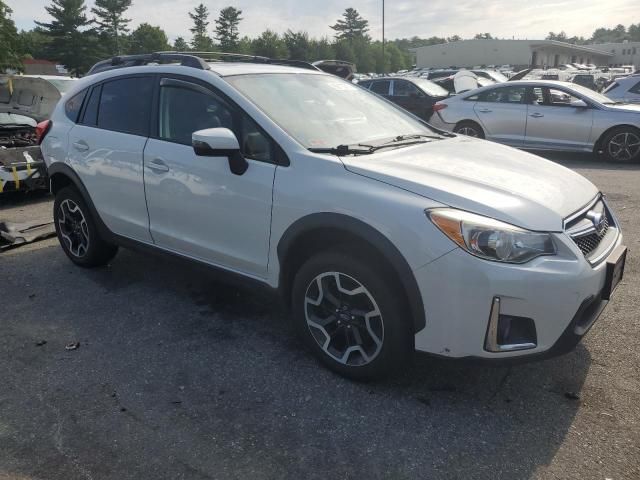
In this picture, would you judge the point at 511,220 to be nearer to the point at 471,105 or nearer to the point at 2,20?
the point at 471,105

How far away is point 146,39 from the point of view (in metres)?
66.2

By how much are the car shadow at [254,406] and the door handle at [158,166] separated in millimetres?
660

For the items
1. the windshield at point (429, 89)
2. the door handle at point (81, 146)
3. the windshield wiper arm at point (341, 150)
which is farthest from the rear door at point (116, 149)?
the windshield at point (429, 89)

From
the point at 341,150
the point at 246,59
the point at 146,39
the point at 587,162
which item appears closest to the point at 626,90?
the point at 587,162

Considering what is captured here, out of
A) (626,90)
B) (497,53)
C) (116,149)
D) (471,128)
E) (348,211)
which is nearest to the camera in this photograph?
(348,211)

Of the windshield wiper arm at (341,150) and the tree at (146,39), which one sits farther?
the tree at (146,39)

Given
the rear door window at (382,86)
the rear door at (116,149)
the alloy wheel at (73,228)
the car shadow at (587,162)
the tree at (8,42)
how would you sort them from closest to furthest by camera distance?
1. the rear door at (116,149)
2. the alloy wheel at (73,228)
3. the car shadow at (587,162)
4. the rear door window at (382,86)
5. the tree at (8,42)

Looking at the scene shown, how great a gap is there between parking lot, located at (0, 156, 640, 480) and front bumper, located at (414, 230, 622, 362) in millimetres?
396

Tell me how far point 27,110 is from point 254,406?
7.47 m

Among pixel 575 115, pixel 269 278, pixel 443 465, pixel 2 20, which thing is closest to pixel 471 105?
pixel 575 115

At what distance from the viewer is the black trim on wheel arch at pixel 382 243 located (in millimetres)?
2686

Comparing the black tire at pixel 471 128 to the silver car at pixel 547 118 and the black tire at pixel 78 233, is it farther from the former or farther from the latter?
the black tire at pixel 78 233

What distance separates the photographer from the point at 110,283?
4660 millimetres

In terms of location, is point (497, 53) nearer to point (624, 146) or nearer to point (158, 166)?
point (624, 146)
